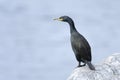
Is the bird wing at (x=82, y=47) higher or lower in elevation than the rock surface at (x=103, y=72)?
higher

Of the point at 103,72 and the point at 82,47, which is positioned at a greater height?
the point at 82,47

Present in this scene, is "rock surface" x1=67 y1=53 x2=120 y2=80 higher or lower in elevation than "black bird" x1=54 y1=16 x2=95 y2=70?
lower

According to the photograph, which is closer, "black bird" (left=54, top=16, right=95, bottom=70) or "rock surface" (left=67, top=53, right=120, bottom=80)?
"rock surface" (left=67, top=53, right=120, bottom=80)

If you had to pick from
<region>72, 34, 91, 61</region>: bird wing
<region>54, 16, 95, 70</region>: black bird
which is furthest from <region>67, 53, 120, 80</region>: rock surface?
<region>72, 34, 91, 61</region>: bird wing

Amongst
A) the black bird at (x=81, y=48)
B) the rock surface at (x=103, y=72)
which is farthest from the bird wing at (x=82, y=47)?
the rock surface at (x=103, y=72)

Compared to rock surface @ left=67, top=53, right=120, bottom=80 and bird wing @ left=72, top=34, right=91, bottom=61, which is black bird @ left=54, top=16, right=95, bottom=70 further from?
rock surface @ left=67, top=53, right=120, bottom=80

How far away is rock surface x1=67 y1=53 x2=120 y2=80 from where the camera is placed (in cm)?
1462

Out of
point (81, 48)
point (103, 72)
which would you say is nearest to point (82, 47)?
point (81, 48)

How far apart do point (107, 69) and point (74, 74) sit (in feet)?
4.40

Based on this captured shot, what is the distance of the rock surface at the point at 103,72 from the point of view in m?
14.6

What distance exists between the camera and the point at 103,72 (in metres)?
15.0

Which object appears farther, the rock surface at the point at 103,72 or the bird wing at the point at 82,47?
the bird wing at the point at 82,47

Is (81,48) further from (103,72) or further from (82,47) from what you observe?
(103,72)

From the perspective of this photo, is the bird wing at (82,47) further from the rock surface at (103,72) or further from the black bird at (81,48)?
the rock surface at (103,72)
